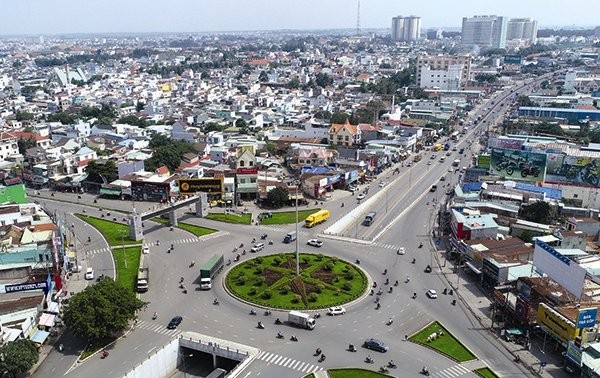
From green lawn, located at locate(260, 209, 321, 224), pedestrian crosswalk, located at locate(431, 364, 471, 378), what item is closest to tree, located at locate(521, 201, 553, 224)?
green lawn, located at locate(260, 209, 321, 224)

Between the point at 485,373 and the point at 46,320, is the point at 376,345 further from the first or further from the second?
the point at 46,320

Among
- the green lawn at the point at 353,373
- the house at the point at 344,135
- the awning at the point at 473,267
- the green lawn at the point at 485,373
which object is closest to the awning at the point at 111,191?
the house at the point at 344,135

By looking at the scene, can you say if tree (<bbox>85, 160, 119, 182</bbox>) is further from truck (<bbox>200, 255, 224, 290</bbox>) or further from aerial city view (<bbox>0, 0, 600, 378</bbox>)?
truck (<bbox>200, 255, 224, 290</bbox>)

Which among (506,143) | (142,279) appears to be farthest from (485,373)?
(506,143)

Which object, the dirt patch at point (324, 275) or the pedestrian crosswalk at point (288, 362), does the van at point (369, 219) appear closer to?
the dirt patch at point (324, 275)

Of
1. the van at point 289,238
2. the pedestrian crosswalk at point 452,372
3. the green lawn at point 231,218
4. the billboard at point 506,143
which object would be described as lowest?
the green lawn at point 231,218

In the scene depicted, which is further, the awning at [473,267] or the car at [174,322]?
the awning at [473,267]
